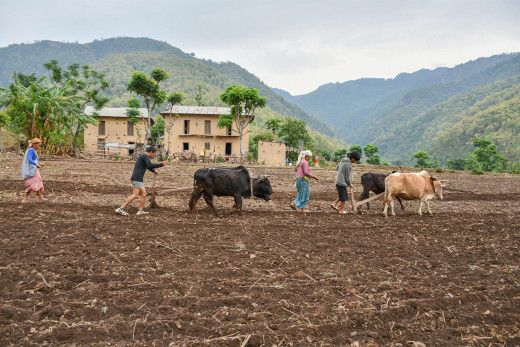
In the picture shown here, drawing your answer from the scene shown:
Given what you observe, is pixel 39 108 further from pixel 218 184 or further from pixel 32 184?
pixel 218 184

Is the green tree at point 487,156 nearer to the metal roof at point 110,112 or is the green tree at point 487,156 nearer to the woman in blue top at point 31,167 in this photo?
the metal roof at point 110,112

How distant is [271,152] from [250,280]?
36.6 meters

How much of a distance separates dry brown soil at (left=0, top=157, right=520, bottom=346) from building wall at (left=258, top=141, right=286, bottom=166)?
105 feet

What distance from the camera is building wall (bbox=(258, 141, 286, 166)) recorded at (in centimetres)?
4141

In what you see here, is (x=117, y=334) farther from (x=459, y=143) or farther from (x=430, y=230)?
(x=459, y=143)

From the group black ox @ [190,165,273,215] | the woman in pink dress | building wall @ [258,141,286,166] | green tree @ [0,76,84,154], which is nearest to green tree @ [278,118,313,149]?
building wall @ [258,141,286,166]

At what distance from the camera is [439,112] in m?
126

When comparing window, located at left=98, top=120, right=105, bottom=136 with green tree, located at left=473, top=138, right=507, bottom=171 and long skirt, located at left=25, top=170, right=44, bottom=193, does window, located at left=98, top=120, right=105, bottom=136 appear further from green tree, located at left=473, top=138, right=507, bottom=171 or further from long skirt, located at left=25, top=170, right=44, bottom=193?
green tree, located at left=473, top=138, right=507, bottom=171

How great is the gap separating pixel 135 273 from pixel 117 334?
5.46 ft

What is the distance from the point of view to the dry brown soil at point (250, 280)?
384 cm

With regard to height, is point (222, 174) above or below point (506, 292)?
above

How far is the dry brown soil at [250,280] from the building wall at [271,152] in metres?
32.1

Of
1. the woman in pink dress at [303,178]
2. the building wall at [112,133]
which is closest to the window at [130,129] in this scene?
the building wall at [112,133]

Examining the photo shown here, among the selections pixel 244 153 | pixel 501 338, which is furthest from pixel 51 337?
pixel 244 153
